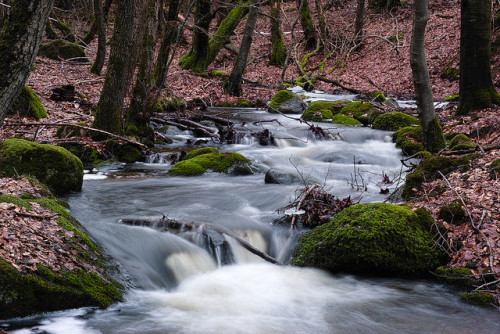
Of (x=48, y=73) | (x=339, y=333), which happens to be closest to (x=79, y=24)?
(x=48, y=73)

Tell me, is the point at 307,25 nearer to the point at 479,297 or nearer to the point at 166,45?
the point at 166,45

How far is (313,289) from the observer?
5266 millimetres

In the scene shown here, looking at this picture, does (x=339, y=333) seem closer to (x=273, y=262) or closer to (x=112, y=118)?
(x=273, y=262)

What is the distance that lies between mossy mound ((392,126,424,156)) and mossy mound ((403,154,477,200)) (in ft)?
10.7

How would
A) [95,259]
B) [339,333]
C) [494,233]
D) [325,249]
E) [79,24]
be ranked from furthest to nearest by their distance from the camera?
1. [79,24]
2. [325,249]
3. [494,233]
4. [95,259]
5. [339,333]

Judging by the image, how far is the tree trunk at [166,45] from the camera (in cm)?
1211

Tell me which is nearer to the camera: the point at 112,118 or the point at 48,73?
the point at 112,118

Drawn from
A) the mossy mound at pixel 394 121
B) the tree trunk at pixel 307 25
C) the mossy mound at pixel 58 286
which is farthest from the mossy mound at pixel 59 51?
the mossy mound at pixel 58 286

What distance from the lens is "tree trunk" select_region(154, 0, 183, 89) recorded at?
1211cm

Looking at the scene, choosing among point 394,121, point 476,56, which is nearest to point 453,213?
point 476,56

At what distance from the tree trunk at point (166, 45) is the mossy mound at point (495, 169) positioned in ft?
27.1

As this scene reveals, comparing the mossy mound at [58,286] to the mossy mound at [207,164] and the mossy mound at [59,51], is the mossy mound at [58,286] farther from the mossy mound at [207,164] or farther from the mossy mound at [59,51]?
the mossy mound at [59,51]

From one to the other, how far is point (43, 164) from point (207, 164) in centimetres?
355

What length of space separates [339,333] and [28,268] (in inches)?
114
